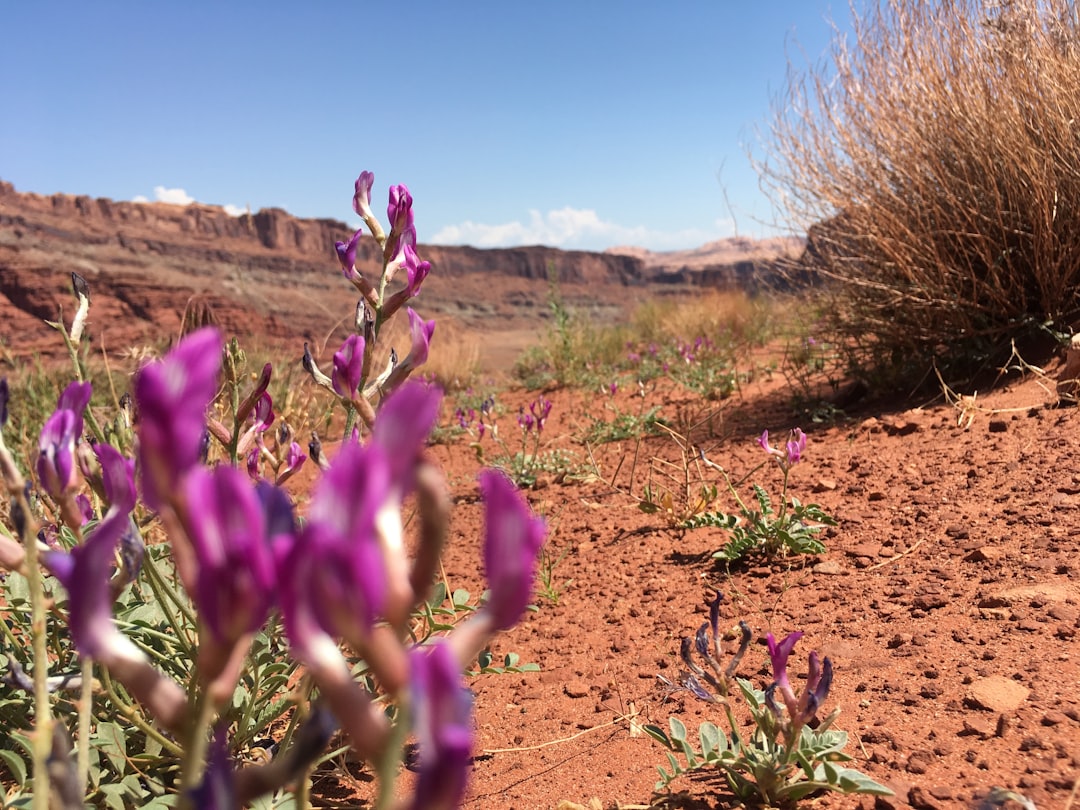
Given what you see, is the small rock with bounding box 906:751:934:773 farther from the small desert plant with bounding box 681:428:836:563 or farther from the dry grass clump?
the dry grass clump

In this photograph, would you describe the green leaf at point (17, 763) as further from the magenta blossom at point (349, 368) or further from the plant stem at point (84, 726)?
the magenta blossom at point (349, 368)

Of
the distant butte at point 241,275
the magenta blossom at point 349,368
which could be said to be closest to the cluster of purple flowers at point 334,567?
the magenta blossom at point 349,368

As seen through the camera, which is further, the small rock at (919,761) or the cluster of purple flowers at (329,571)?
the small rock at (919,761)

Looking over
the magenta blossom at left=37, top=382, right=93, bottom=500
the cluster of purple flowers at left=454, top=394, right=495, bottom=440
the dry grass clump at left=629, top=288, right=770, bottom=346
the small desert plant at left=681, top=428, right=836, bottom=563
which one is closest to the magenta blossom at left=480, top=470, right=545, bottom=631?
the magenta blossom at left=37, top=382, right=93, bottom=500

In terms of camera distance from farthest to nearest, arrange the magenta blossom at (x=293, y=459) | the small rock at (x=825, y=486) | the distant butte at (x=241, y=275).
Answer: the distant butte at (x=241, y=275) → the small rock at (x=825, y=486) → the magenta blossom at (x=293, y=459)

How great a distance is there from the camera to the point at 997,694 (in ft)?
4.55

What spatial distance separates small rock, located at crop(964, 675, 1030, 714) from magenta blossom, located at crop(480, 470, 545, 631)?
1.29 metres

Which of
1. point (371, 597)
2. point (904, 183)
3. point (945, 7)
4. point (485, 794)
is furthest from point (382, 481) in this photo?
point (945, 7)

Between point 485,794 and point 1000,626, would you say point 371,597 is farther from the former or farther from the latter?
point 1000,626

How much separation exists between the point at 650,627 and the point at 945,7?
12.0 feet

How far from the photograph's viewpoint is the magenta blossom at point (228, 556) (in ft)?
1.33

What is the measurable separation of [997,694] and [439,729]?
4.59ft

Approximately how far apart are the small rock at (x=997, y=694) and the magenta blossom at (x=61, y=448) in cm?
148

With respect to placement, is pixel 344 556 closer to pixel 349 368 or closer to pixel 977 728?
pixel 349 368
